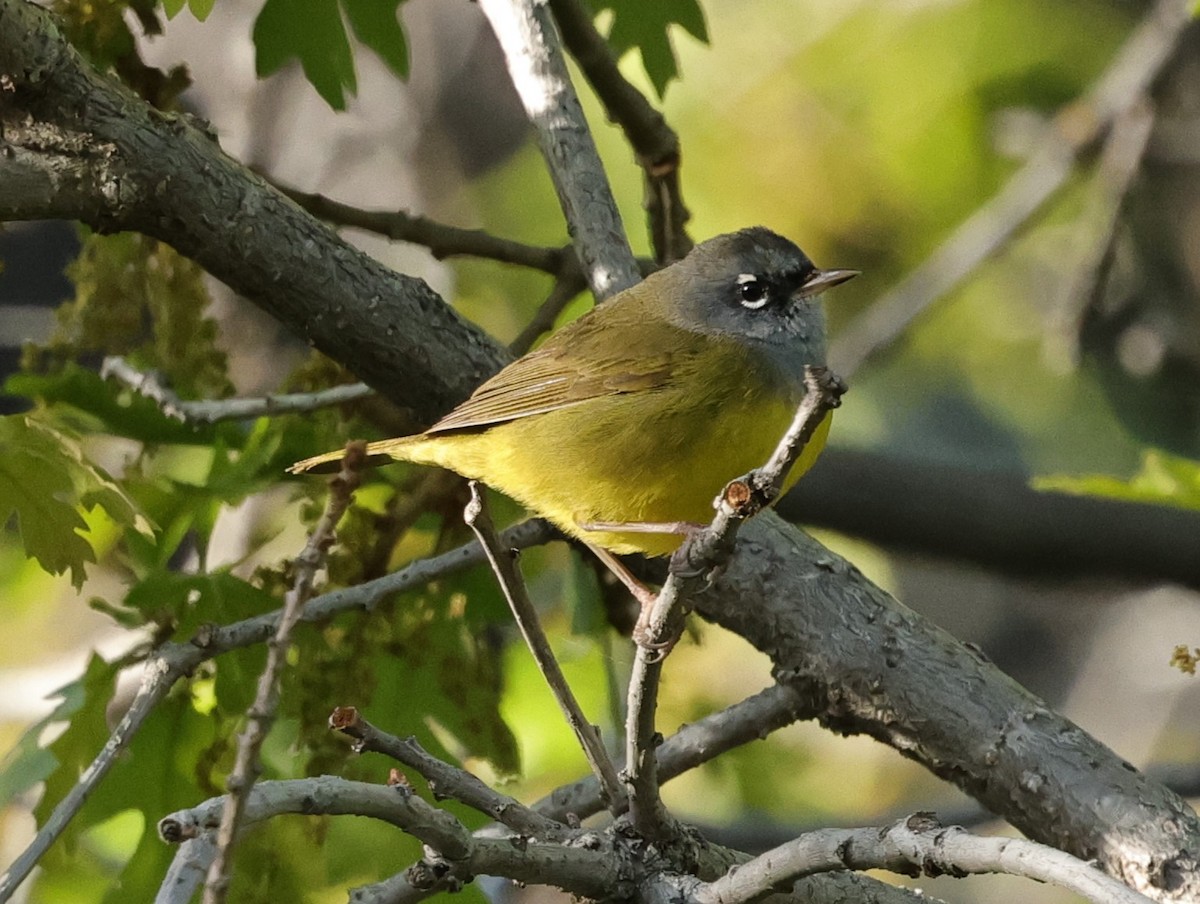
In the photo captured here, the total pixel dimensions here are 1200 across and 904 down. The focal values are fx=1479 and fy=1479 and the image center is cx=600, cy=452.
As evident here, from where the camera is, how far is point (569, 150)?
11.0 feet

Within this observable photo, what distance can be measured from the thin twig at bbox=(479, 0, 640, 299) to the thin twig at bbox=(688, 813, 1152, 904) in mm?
1636

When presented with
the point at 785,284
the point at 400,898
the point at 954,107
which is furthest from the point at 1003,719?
the point at 954,107

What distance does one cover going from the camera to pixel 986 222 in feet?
19.1

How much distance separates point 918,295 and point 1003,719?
10.00 feet

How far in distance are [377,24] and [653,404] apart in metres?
1.16

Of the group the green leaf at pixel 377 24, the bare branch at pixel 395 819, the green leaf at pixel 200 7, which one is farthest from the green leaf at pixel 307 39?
the bare branch at pixel 395 819

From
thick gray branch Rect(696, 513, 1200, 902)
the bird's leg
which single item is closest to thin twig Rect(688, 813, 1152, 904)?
the bird's leg

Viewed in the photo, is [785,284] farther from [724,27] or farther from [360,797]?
[724,27]

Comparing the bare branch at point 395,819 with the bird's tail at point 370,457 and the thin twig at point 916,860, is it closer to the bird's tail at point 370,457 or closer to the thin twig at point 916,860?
the thin twig at point 916,860

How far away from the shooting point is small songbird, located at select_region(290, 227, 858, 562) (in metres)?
2.87

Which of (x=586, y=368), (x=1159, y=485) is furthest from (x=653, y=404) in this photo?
(x=1159, y=485)

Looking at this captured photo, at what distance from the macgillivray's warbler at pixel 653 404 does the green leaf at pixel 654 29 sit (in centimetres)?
54

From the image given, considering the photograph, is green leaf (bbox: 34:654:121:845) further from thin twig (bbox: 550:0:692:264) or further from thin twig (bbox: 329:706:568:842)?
thin twig (bbox: 550:0:692:264)

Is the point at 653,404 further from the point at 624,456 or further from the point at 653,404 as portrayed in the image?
the point at 624,456
